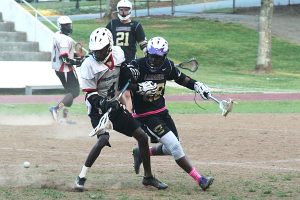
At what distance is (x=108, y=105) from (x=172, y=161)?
3187 millimetres

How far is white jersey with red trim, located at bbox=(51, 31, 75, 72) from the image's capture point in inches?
679

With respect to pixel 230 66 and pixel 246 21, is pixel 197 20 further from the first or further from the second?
pixel 230 66

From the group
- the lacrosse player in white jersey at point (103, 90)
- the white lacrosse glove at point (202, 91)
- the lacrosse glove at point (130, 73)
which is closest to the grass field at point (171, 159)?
the lacrosse player in white jersey at point (103, 90)

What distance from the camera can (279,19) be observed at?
4856cm

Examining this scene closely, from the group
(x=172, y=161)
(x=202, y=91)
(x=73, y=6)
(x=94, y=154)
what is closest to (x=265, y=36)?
(x=172, y=161)

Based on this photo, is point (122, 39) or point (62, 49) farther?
point (62, 49)

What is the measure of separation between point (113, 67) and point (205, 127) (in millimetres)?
7004

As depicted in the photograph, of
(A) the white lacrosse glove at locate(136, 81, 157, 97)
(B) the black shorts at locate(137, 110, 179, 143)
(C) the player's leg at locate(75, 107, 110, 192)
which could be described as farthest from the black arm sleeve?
(B) the black shorts at locate(137, 110, 179, 143)

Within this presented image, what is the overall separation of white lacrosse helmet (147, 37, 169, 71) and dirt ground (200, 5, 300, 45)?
32797 millimetres

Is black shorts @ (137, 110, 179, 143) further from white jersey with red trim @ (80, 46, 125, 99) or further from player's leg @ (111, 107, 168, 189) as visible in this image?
white jersey with red trim @ (80, 46, 125, 99)

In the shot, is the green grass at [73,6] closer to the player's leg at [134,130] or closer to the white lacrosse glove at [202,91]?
the white lacrosse glove at [202,91]

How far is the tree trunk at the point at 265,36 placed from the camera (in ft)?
109

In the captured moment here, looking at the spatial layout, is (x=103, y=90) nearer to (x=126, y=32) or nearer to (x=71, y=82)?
(x=126, y=32)

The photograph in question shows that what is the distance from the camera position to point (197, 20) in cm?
4675
